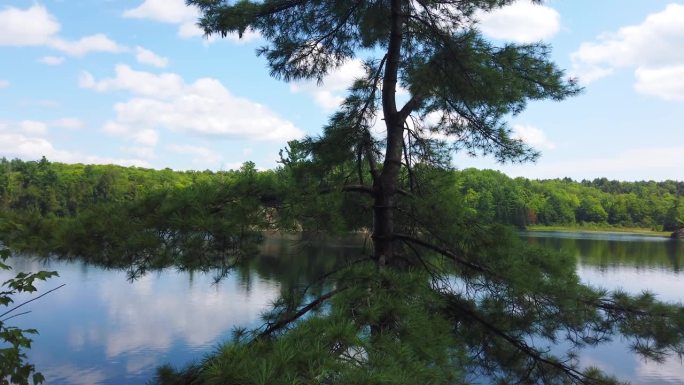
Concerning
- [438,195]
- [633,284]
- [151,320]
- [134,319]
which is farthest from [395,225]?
[633,284]

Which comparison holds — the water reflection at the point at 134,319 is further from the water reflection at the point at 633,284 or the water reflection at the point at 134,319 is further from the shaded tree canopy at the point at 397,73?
the water reflection at the point at 633,284

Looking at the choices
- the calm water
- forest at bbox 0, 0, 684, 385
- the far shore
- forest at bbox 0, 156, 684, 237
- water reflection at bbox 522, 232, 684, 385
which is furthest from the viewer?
the far shore

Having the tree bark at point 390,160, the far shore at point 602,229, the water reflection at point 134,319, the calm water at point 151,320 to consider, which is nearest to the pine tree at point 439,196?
the tree bark at point 390,160

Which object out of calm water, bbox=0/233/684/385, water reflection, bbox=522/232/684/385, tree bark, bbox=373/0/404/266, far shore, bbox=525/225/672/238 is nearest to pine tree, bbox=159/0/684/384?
tree bark, bbox=373/0/404/266

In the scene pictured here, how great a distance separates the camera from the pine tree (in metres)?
3.19

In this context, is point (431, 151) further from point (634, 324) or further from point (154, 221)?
point (154, 221)

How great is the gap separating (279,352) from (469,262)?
245cm

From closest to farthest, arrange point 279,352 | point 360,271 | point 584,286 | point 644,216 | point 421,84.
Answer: point 279,352 < point 360,271 < point 421,84 < point 584,286 < point 644,216

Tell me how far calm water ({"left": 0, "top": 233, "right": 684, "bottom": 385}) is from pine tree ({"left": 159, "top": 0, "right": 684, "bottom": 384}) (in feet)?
11.3

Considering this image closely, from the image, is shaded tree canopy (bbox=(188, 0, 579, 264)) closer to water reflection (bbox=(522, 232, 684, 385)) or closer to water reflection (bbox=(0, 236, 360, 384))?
water reflection (bbox=(522, 232, 684, 385))

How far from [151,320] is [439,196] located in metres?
13.7

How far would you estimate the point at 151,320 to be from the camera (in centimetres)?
1498

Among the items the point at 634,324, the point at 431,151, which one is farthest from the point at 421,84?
the point at 634,324

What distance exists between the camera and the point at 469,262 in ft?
11.7
